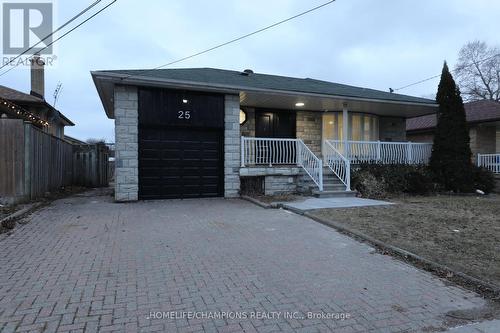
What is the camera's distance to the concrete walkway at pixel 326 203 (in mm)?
8375

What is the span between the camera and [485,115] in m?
16.8

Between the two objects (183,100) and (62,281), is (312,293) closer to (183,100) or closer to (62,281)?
(62,281)

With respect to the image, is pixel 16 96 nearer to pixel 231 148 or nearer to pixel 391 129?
pixel 231 148

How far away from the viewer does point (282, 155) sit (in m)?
12.6

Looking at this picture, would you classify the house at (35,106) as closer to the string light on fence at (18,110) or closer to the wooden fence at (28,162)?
the string light on fence at (18,110)

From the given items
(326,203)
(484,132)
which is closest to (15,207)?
(326,203)

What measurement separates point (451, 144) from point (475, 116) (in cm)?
648

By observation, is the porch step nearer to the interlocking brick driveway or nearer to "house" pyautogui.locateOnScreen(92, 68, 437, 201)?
"house" pyautogui.locateOnScreen(92, 68, 437, 201)

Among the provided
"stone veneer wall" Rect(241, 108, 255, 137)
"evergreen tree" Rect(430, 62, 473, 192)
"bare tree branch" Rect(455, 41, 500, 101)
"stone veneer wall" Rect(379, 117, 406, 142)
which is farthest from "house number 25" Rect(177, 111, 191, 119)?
"bare tree branch" Rect(455, 41, 500, 101)

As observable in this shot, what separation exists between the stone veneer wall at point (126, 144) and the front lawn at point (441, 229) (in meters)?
5.26

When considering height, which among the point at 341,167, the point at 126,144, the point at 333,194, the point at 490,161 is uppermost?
the point at 126,144

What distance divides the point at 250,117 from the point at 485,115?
473 inches

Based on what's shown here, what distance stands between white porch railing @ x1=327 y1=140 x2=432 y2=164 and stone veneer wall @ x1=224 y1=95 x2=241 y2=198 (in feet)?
12.8

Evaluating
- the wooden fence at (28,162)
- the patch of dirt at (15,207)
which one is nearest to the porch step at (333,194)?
the patch of dirt at (15,207)
